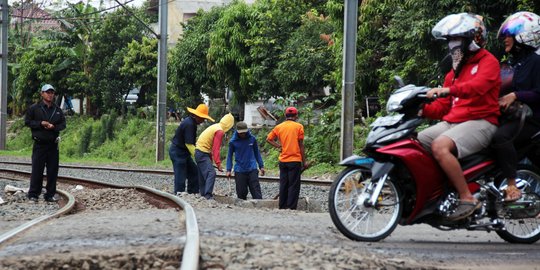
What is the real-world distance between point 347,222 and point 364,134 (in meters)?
20.4

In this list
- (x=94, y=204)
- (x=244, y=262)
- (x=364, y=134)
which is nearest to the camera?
(x=244, y=262)

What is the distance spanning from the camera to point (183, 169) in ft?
45.0

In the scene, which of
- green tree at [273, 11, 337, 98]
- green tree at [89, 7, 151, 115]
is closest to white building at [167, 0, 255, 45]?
green tree at [89, 7, 151, 115]

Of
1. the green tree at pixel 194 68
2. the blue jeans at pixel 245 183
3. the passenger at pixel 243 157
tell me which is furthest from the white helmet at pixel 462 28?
the green tree at pixel 194 68

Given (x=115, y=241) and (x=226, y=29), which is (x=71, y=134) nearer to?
(x=226, y=29)

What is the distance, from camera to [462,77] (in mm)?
6855

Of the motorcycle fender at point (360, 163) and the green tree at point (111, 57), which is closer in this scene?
the motorcycle fender at point (360, 163)

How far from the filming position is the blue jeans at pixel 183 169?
1355cm

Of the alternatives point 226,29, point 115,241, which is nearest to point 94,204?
point 115,241

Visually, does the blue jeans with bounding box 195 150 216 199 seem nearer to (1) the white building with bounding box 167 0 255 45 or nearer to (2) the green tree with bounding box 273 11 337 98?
(2) the green tree with bounding box 273 11 337 98

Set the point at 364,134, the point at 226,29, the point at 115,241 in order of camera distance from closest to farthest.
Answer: the point at 115,241 < the point at 364,134 < the point at 226,29

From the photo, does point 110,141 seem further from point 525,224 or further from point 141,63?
point 525,224

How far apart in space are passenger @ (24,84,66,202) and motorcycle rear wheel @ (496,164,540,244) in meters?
7.52

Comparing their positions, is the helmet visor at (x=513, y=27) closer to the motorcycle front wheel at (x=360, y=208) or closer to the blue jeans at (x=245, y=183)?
the motorcycle front wheel at (x=360, y=208)
